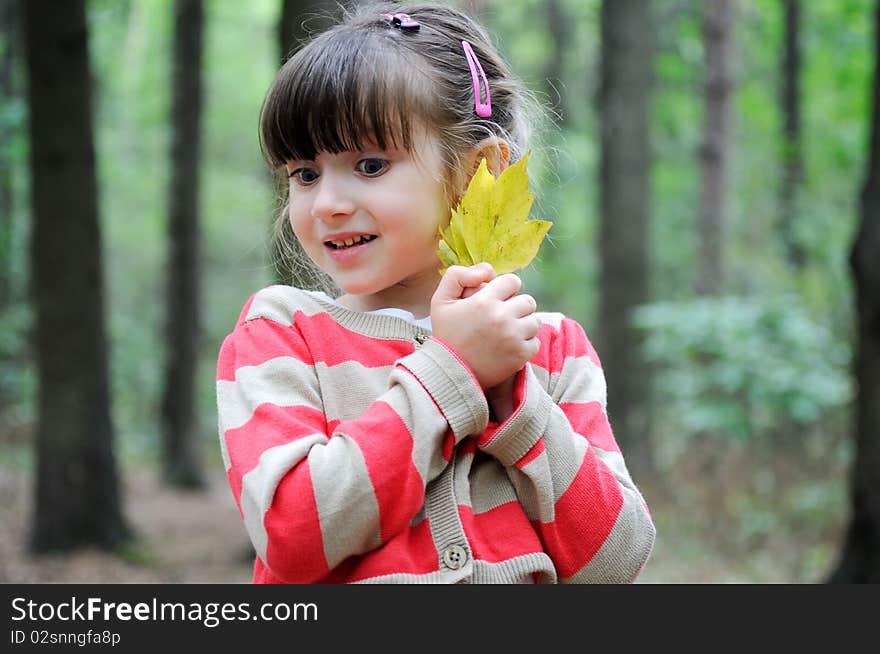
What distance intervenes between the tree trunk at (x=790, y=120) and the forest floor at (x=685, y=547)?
4.31 meters

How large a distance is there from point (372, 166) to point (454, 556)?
0.75 m

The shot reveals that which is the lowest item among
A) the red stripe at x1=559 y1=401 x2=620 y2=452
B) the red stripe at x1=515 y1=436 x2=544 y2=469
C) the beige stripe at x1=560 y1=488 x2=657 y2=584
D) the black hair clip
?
the beige stripe at x1=560 y1=488 x2=657 y2=584

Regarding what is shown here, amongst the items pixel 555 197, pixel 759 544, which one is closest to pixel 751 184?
pixel 555 197

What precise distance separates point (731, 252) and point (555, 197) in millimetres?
5980

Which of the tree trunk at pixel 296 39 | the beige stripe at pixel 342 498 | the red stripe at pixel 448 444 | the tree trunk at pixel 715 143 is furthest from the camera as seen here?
the tree trunk at pixel 715 143

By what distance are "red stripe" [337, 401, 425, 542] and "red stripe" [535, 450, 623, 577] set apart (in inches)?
11.1

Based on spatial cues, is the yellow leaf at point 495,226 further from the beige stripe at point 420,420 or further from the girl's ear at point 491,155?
the beige stripe at point 420,420

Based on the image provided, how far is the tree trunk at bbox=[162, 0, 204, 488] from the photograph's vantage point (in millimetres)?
12891

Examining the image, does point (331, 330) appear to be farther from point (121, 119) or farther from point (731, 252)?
point (121, 119)

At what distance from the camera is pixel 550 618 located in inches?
68.9

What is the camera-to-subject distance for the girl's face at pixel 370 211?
5.91 ft

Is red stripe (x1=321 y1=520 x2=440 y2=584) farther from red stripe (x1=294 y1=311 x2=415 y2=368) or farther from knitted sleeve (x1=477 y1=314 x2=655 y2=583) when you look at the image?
red stripe (x1=294 y1=311 x2=415 y2=368)

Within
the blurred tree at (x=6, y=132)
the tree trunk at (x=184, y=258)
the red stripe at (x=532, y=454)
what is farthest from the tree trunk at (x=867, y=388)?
the tree trunk at (x=184, y=258)

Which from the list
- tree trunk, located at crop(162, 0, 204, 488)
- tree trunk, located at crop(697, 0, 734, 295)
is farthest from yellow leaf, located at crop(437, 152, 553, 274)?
tree trunk, located at crop(162, 0, 204, 488)
